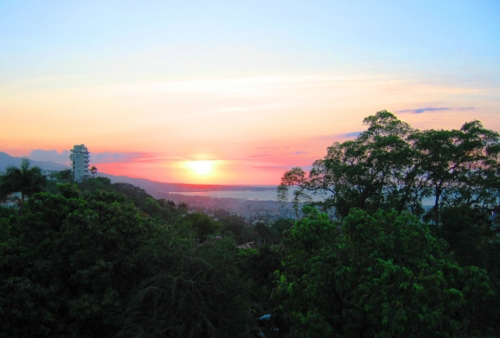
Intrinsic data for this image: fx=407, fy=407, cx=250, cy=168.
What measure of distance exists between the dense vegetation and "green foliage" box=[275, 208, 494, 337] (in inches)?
1.3

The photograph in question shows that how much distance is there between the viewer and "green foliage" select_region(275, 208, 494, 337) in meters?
7.66

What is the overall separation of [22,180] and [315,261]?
728 inches

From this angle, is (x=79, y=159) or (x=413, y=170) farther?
(x=79, y=159)

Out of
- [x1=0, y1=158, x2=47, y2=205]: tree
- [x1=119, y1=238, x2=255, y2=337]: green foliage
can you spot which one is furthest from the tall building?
[x1=119, y1=238, x2=255, y2=337]: green foliage

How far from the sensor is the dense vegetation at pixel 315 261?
27.2ft

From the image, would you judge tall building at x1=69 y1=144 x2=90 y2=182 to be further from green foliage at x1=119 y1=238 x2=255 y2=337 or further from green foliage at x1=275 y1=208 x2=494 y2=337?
green foliage at x1=275 y1=208 x2=494 y2=337

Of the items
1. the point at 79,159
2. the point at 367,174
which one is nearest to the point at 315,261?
the point at 367,174

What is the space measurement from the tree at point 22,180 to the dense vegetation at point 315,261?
798 cm

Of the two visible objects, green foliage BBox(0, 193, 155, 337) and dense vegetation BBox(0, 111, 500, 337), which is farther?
green foliage BBox(0, 193, 155, 337)

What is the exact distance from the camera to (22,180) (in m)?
21.5

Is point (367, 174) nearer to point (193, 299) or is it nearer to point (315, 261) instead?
point (315, 261)

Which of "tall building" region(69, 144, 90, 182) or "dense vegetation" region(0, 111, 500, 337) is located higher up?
"tall building" region(69, 144, 90, 182)

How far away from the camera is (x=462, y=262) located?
41.8ft

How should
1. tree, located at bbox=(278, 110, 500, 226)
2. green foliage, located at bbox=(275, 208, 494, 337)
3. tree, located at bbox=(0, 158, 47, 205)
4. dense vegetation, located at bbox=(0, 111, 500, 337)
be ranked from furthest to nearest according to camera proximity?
tree, located at bbox=(0, 158, 47, 205), tree, located at bbox=(278, 110, 500, 226), dense vegetation, located at bbox=(0, 111, 500, 337), green foliage, located at bbox=(275, 208, 494, 337)
